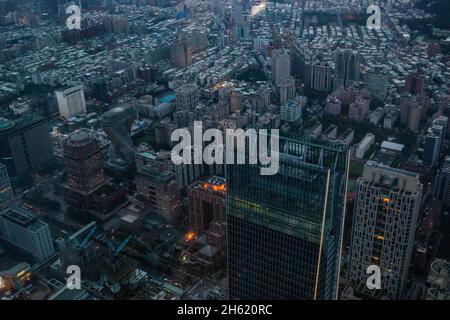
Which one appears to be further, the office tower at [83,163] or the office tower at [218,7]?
the office tower at [218,7]

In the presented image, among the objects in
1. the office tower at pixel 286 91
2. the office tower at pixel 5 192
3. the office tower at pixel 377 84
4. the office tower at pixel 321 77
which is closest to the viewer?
the office tower at pixel 5 192

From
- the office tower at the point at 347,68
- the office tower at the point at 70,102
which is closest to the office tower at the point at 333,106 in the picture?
the office tower at the point at 347,68

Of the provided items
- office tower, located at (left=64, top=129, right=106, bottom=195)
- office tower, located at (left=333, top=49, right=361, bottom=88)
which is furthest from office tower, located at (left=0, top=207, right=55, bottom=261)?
office tower, located at (left=333, top=49, right=361, bottom=88)

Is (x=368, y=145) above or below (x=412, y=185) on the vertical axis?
below

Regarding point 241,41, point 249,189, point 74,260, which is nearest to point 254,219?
point 249,189

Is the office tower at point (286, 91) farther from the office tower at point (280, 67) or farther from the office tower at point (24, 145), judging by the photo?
the office tower at point (24, 145)
